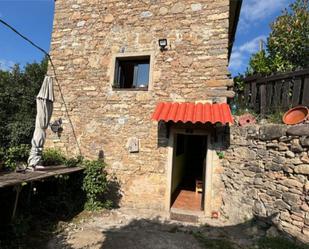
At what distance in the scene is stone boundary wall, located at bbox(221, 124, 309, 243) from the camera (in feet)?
15.2

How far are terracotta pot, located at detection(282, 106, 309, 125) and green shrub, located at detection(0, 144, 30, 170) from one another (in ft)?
21.7

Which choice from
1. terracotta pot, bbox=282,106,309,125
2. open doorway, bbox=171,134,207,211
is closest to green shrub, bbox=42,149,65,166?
open doorway, bbox=171,134,207,211

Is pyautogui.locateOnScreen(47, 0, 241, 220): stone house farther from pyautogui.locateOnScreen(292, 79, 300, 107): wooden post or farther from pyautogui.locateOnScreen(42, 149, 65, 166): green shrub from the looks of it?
pyautogui.locateOnScreen(292, 79, 300, 107): wooden post

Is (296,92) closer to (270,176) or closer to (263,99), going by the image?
(263,99)

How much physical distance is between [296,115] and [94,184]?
5479mm

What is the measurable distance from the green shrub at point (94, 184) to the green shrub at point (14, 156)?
1.67m

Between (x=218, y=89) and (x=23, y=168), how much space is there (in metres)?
5.48

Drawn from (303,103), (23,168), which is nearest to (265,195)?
(303,103)

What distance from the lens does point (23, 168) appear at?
554cm

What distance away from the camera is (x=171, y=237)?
5.39m

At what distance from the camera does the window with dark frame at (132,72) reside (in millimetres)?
7719

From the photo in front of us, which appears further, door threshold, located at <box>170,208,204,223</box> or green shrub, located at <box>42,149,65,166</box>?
green shrub, located at <box>42,149,65,166</box>

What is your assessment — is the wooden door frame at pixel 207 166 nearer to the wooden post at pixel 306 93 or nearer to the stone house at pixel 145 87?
the stone house at pixel 145 87

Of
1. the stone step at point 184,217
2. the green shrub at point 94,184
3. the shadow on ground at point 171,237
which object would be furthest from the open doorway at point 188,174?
the green shrub at point 94,184
